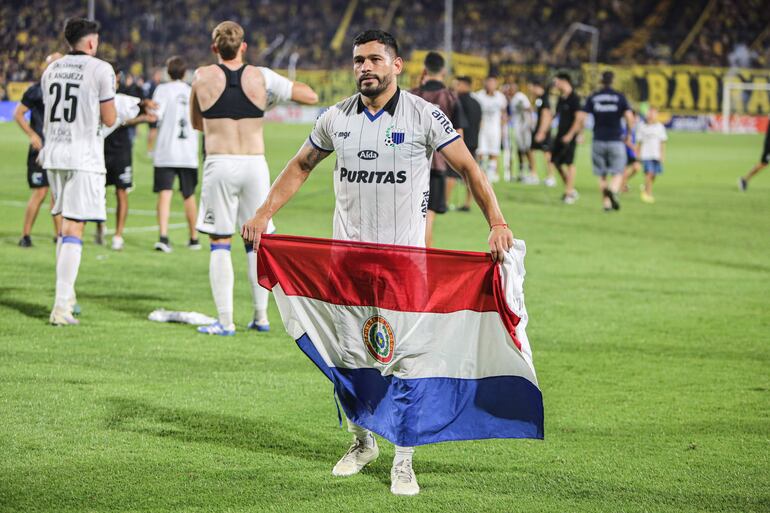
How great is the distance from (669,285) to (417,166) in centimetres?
691

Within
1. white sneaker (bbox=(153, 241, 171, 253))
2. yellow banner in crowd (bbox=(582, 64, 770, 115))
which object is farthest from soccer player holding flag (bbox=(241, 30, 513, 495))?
yellow banner in crowd (bbox=(582, 64, 770, 115))

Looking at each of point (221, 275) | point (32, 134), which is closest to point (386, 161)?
point (221, 275)

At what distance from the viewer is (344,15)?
63562mm

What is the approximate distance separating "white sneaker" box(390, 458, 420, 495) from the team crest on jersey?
4.93 feet

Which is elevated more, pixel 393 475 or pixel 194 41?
pixel 194 41

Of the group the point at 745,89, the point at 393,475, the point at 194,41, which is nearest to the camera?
the point at 393,475

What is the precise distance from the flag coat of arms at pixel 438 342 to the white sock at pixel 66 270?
404 cm

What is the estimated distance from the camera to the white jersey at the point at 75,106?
8.54 metres

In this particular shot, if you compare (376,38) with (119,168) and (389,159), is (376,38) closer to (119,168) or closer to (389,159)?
(389,159)

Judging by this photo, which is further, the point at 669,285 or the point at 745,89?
the point at 745,89

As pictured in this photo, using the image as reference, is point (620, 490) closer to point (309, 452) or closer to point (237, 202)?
point (309, 452)

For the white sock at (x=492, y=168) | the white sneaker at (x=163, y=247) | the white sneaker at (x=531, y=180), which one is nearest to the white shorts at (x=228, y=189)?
the white sneaker at (x=163, y=247)

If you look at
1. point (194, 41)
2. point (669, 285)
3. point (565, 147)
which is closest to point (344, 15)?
point (194, 41)

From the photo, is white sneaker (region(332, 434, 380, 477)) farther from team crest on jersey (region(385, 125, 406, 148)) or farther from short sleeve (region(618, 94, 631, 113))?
short sleeve (region(618, 94, 631, 113))
